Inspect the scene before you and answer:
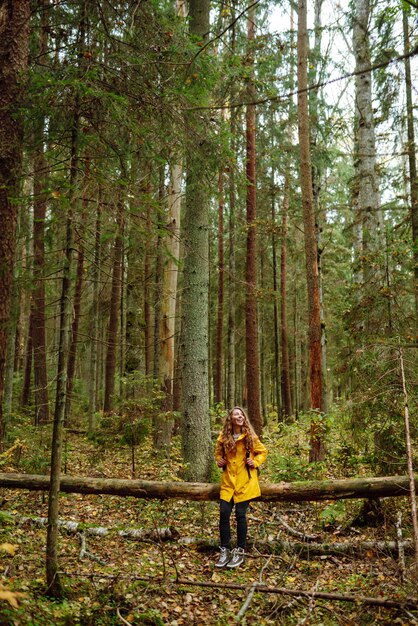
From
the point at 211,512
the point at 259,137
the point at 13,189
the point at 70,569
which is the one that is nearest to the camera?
the point at 70,569

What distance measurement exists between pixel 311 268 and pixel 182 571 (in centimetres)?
641

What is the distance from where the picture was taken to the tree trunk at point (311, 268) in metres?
9.00

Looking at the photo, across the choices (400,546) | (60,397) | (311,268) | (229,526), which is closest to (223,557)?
(229,526)

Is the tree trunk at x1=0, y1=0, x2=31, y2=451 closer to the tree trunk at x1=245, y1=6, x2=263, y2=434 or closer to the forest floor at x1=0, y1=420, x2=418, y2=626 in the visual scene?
the forest floor at x1=0, y1=420, x2=418, y2=626

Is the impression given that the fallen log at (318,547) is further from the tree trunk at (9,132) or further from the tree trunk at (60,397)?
the tree trunk at (9,132)

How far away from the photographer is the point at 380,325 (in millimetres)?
8289

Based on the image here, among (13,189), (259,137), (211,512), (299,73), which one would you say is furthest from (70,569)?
(259,137)

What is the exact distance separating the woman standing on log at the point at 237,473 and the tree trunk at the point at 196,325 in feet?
6.47

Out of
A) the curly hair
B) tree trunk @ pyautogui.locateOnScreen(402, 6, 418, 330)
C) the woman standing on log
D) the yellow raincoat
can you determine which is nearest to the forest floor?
the woman standing on log

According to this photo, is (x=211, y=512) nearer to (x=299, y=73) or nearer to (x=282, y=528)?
(x=282, y=528)

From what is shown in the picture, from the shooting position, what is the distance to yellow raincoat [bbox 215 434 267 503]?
20.0 ft

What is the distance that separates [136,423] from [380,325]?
496cm

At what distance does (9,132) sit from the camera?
18.9 feet

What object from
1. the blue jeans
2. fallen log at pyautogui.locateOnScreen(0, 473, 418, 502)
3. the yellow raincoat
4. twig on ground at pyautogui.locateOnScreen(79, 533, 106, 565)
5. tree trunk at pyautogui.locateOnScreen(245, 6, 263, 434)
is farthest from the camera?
tree trunk at pyautogui.locateOnScreen(245, 6, 263, 434)
